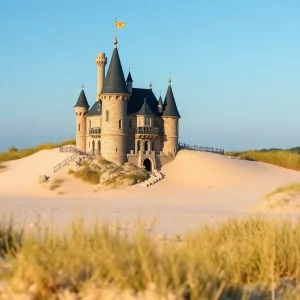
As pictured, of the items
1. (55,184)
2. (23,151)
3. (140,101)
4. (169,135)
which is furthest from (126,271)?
(23,151)

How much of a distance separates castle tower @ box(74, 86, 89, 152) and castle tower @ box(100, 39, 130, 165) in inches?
206

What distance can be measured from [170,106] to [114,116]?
5781 millimetres

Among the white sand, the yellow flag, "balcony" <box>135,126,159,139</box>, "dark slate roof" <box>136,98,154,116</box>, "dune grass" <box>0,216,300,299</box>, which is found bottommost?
the white sand

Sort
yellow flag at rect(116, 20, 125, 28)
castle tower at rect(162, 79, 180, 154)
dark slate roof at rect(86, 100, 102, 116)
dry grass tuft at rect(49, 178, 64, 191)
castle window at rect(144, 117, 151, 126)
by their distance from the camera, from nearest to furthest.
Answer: dry grass tuft at rect(49, 178, 64, 191) < castle window at rect(144, 117, 151, 126) < yellow flag at rect(116, 20, 125, 28) < dark slate roof at rect(86, 100, 102, 116) < castle tower at rect(162, 79, 180, 154)

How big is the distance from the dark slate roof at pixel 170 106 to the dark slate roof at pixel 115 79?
462cm

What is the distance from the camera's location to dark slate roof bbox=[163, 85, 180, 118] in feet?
128

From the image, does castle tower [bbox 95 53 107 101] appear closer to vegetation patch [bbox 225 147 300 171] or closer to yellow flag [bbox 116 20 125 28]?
yellow flag [bbox 116 20 125 28]

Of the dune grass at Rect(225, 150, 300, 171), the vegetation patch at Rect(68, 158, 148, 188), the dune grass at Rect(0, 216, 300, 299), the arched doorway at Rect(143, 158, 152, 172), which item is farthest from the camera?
the dune grass at Rect(225, 150, 300, 171)

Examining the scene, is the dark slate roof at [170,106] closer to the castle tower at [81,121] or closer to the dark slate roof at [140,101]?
the dark slate roof at [140,101]

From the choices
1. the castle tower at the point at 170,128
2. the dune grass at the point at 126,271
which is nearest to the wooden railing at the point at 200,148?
the castle tower at the point at 170,128

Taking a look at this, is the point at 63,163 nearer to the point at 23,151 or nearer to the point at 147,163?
the point at 147,163

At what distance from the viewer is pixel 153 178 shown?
33.9 metres

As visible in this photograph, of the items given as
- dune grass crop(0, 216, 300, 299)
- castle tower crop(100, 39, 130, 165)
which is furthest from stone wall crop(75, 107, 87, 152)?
dune grass crop(0, 216, 300, 299)

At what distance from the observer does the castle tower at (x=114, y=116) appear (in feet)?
117
